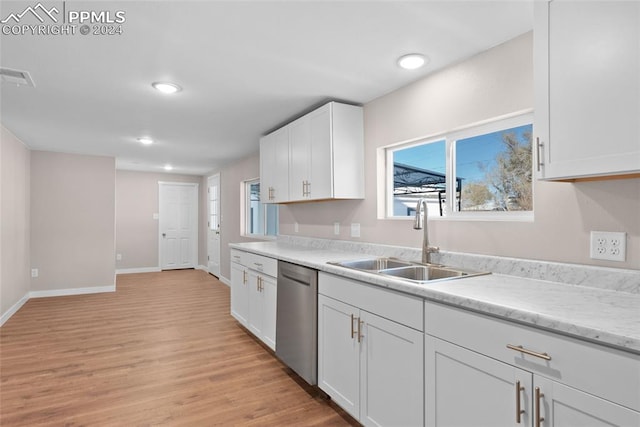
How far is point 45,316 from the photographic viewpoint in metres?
4.41

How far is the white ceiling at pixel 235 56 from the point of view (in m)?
1.73

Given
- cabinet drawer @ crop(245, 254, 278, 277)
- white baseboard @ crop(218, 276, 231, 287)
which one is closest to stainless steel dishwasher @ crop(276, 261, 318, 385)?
cabinet drawer @ crop(245, 254, 278, 277)

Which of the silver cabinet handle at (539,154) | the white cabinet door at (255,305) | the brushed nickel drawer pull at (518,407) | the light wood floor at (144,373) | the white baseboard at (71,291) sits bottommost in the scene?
the light wood floor at (144,373)

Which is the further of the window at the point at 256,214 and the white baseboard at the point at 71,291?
the window at the point at 256,214

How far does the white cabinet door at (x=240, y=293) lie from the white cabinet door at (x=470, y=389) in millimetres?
2395

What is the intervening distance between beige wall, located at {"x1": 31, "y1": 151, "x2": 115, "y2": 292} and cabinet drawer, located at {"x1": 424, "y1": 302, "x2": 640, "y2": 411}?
5984 mm

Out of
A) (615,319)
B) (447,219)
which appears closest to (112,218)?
(447,219)

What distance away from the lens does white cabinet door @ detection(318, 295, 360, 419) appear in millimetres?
2055

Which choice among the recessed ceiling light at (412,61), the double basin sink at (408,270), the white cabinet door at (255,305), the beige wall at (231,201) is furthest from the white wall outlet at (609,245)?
the beige wall at (231,201)

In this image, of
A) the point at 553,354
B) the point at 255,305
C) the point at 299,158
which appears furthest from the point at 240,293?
the point at 553,354

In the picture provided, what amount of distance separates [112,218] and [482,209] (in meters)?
5.81

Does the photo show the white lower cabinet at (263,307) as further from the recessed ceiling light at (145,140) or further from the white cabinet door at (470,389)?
the recessed ceiling light at (145,140)

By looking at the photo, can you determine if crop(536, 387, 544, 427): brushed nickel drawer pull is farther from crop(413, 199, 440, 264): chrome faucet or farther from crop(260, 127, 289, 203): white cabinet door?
crop(260, 127, 289, 203): white cabinet door

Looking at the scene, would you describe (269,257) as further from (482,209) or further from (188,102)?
(482,209)
